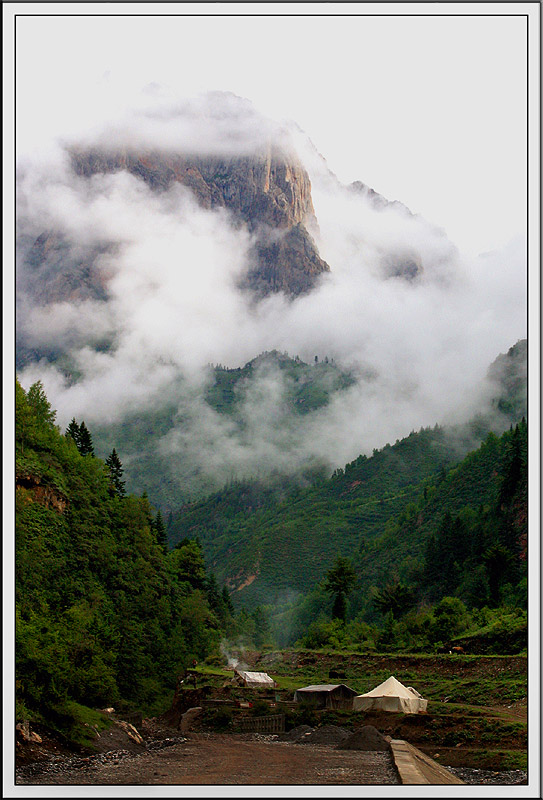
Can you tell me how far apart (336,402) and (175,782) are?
12744cm

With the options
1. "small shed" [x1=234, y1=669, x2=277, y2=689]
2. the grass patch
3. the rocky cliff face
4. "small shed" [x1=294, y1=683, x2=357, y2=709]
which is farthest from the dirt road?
the rocky cliff face

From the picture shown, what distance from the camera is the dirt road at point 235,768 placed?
13.6 m

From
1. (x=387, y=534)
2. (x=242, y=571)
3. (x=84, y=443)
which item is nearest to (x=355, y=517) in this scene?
(x=387, y=534)

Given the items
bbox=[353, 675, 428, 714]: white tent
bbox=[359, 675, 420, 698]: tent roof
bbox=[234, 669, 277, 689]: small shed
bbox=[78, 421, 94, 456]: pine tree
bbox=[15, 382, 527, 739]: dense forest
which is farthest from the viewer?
bbox=[78, 421, 94, 456]: pine tree

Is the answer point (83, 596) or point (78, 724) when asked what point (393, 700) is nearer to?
point (78, 724)

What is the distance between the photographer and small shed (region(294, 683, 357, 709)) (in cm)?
3137

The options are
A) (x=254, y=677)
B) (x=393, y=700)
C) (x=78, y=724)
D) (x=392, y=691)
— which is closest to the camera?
(x=78, y=724)

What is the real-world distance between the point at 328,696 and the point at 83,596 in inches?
453

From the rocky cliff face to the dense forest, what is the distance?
5764 centimetres

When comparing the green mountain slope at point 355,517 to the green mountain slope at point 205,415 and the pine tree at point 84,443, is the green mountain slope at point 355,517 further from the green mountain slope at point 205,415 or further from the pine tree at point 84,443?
the pine tree at point 84,443

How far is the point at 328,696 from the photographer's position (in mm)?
31562

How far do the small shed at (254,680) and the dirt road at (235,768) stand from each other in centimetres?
1382

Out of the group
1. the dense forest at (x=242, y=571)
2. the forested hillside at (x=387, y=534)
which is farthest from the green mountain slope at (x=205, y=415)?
the dense forest at (x=242, y=571)

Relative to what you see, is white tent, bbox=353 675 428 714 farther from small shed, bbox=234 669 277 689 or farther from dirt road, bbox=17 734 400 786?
small shed, bbox=234 669 277 689
